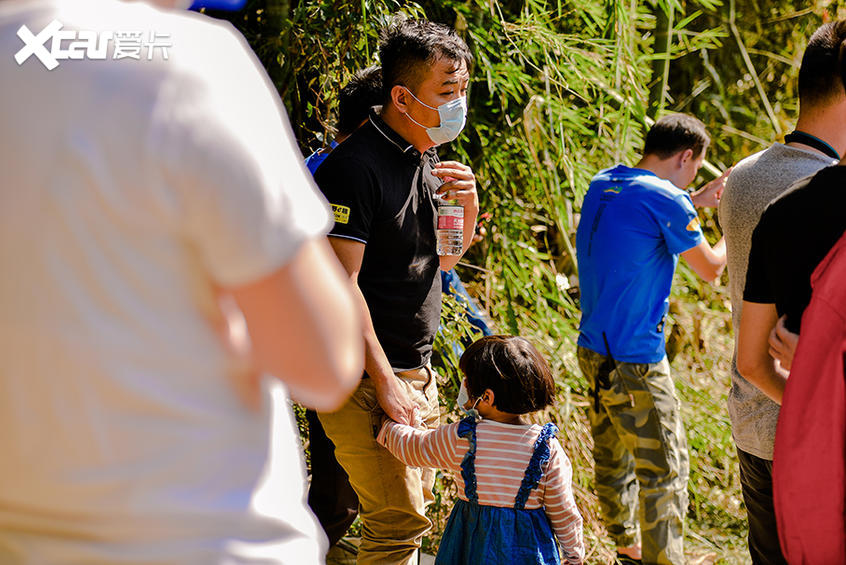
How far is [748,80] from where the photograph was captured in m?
5.66

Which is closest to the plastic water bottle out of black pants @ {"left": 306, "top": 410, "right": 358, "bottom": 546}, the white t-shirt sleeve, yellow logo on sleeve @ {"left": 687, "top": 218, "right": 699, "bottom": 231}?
black pants @ {"left": 306, "top": 410, "right": 358, "bottom": 546}

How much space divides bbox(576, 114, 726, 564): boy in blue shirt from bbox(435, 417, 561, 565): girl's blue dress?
1.06 meters

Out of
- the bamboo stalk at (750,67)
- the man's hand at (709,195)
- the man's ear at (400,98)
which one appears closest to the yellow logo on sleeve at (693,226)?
the man's hand at (709,195)

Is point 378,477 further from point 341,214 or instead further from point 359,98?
point 359,98

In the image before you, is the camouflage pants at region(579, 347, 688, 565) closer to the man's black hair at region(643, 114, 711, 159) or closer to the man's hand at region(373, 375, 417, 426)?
the man's black hair at region(643, 114, 711, 159)

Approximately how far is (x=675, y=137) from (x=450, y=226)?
4.02 feet

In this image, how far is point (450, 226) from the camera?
2.31 m

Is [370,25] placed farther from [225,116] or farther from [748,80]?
[748,80]

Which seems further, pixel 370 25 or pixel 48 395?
pixel 370 25

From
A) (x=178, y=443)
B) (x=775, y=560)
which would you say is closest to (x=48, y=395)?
(x=178, y=443)

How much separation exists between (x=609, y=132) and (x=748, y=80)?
2.15m

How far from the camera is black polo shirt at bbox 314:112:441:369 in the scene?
7.16 ft

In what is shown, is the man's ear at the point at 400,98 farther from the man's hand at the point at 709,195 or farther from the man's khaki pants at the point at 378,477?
the man's hand at the point at 709,195

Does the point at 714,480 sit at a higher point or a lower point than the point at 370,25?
lower
